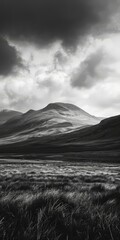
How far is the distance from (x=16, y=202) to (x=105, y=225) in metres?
1.66

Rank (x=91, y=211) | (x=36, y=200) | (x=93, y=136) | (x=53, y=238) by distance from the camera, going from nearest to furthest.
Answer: (x=53, y=238) < (x=91, y=211) < (x=36, y=200) < (x=93, y=136)

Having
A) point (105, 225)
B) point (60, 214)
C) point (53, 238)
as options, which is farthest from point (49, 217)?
point (105, 225)

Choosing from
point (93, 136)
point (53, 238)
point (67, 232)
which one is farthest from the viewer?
point (93, 136)

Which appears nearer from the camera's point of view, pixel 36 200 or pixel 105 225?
pixel 105 225

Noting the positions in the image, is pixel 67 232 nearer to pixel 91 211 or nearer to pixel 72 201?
pixel 91 211

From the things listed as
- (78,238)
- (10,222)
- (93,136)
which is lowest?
(78,238)

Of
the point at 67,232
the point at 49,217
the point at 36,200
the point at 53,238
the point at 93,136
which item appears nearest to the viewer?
the point at 53,238

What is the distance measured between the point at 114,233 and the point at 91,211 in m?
0.90

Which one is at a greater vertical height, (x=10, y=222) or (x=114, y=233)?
(x=10, y=222)

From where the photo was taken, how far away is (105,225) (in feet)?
12.2

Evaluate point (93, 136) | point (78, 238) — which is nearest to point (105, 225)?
point (78, 238)

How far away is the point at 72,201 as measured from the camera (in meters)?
5.16

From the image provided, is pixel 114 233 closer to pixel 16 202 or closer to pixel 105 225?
pixel 105 225

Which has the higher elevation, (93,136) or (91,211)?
(93,136)
